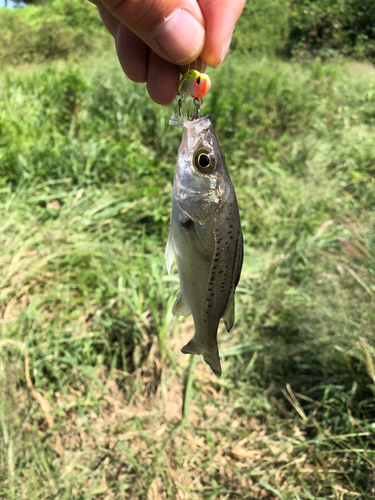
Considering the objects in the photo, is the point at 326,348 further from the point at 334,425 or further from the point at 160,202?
the point at 160,202

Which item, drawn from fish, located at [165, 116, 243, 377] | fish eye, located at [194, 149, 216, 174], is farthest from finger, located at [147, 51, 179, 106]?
fish eye, located at [194, 149, 216, 174]

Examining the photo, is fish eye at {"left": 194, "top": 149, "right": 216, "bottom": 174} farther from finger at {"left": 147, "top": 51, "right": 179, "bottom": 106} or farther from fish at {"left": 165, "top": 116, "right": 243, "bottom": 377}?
finger at {"left": 147, "top": 51, "right": 179, "bottom": 106}

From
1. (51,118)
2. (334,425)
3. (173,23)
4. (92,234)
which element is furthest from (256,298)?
(51,118)

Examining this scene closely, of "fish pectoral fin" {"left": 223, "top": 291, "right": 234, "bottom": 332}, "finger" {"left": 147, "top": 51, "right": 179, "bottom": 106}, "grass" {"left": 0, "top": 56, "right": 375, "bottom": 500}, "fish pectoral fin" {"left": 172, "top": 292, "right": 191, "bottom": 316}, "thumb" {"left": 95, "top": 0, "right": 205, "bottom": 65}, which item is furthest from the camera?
"grass" {"left": 0, "top": 56, "right": 375, "bottom": 500}

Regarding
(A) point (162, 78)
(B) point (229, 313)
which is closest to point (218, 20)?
(A) point (162, 78)

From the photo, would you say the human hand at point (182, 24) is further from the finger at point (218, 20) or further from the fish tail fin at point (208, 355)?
the fish tail fin at point (208, 355)

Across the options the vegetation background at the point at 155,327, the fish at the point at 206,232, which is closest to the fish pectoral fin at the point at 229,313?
the fish at the point at 206,232
